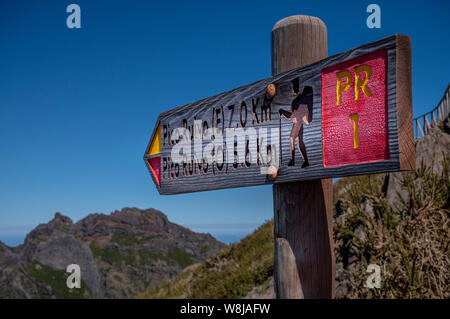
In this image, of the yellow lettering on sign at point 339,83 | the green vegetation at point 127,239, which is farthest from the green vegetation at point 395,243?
the green vegetation at point 127,239

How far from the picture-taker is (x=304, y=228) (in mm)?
2287

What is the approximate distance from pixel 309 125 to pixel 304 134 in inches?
2.3

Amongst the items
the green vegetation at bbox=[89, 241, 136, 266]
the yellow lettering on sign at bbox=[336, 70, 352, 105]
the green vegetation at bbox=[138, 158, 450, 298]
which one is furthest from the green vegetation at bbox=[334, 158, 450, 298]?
the green vegetation at bbox=[89, 241, 136, 266]

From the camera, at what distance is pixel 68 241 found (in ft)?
350

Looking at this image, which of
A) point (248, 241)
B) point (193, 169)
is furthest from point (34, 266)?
point (193, 169)

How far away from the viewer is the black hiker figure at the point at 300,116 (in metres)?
2.06

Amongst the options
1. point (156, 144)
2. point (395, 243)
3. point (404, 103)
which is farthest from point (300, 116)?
point (395, 243)

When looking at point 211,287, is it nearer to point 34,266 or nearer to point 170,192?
point 170,192

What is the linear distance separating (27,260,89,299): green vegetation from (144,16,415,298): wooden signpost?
106 metres

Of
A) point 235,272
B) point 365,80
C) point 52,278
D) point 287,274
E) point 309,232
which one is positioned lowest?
point 52,278

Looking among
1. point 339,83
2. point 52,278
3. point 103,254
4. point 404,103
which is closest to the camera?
A: point 404,103

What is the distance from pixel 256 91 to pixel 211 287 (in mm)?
6339

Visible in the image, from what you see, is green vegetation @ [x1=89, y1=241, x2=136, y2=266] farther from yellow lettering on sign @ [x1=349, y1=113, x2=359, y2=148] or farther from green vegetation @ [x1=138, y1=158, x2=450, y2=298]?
yellow lettering on sign @ [x1=349, y1=113, x2=359, y2=148]

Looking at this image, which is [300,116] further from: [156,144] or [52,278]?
[52,278]
